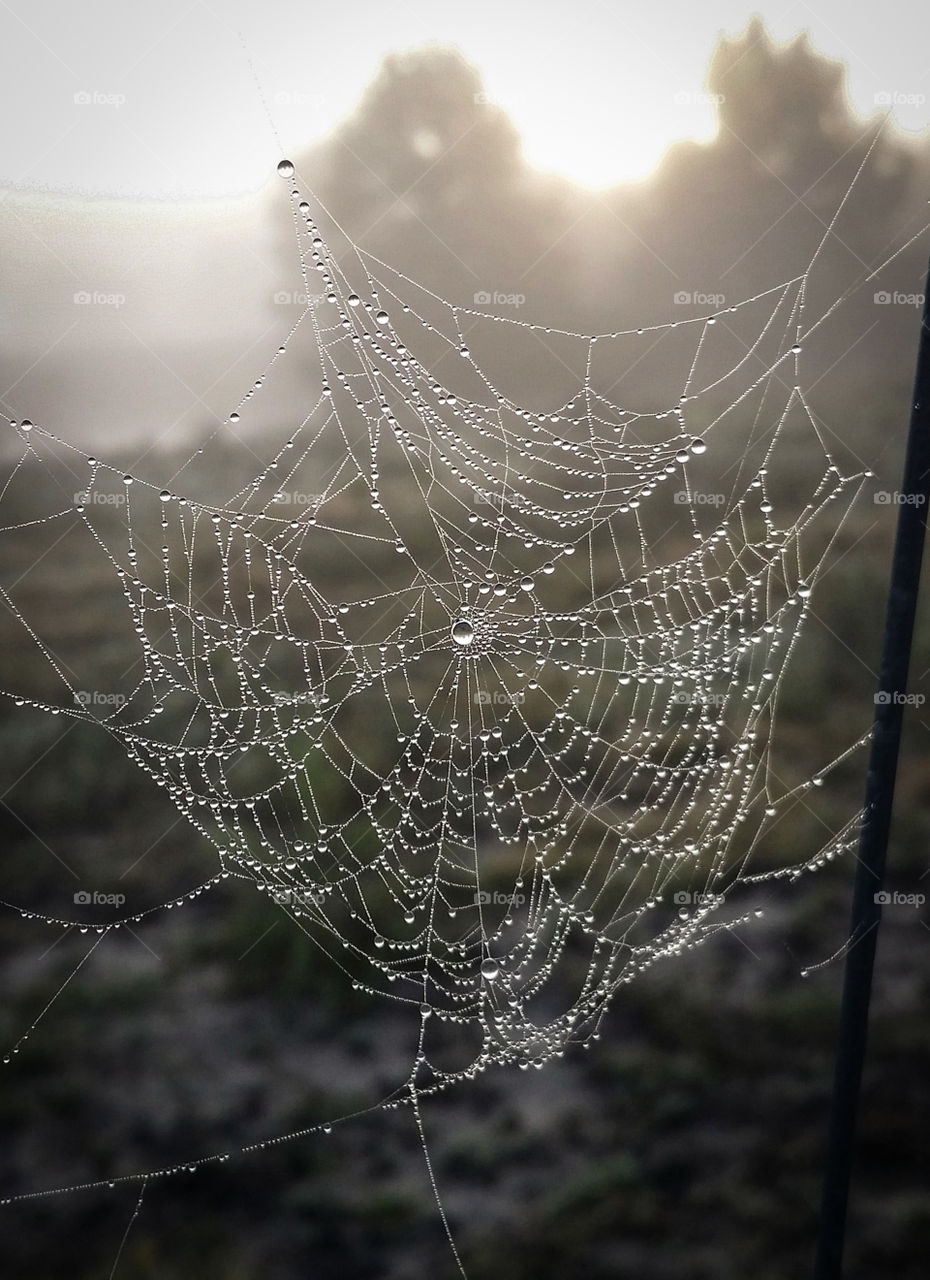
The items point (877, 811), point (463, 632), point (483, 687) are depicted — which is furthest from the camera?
point (483, 687)

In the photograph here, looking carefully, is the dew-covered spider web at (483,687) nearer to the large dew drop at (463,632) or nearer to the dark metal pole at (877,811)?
the large dew drop at (463,632)

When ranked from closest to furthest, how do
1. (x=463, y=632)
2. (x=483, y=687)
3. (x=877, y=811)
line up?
(x=877, y=811), (x=463, y=632), (x=483, y=687)

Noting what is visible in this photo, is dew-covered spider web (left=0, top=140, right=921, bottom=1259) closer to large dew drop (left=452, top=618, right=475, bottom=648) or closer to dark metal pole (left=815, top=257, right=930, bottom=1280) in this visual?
large dew drop (left=452, top=618, right=475, bottom=648)

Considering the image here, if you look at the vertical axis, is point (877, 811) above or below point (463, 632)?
below

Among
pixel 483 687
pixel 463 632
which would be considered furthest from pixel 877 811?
pixel 483 687

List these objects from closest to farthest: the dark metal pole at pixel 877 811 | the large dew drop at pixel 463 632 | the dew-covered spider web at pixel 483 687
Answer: the dark metal pole at pixel 877 811 → the large dew drop at pixel 463 632 → the dew-covered spider web at pixel 483 687

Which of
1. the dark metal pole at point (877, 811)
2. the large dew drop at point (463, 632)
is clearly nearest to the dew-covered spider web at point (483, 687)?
the large dew drop at point (463, 632)

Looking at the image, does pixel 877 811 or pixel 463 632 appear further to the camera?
pixel 463 632

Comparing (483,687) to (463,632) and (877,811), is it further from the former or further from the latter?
(877,811)
